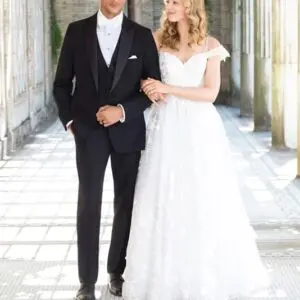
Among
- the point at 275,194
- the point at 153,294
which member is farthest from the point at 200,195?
the point at 275,194

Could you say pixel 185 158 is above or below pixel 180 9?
below

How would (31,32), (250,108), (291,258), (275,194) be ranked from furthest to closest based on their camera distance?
(250,108) → (31,32) → (275,194) → (291,258)

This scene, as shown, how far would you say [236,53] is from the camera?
20.5 metres

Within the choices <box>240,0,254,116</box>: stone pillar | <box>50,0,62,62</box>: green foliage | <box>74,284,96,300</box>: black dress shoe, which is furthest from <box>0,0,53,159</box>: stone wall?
<box>74,284,96,300</box>: black dress shoe

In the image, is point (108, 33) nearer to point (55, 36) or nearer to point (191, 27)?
point (191, 27)

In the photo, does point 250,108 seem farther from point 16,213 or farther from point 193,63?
point 193,63

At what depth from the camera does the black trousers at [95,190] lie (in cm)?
468

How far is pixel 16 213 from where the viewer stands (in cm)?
805

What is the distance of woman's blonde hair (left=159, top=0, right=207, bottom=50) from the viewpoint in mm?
4625

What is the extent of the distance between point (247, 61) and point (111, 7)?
1340 cm

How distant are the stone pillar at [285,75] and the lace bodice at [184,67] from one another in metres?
7.83

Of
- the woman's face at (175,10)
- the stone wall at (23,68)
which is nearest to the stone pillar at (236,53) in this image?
the stone wall at (23,68)

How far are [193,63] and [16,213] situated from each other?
12.4ft

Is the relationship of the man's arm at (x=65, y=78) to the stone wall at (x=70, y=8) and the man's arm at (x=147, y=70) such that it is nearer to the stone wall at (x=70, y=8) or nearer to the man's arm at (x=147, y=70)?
the man's arm at (x=147, y=70)
